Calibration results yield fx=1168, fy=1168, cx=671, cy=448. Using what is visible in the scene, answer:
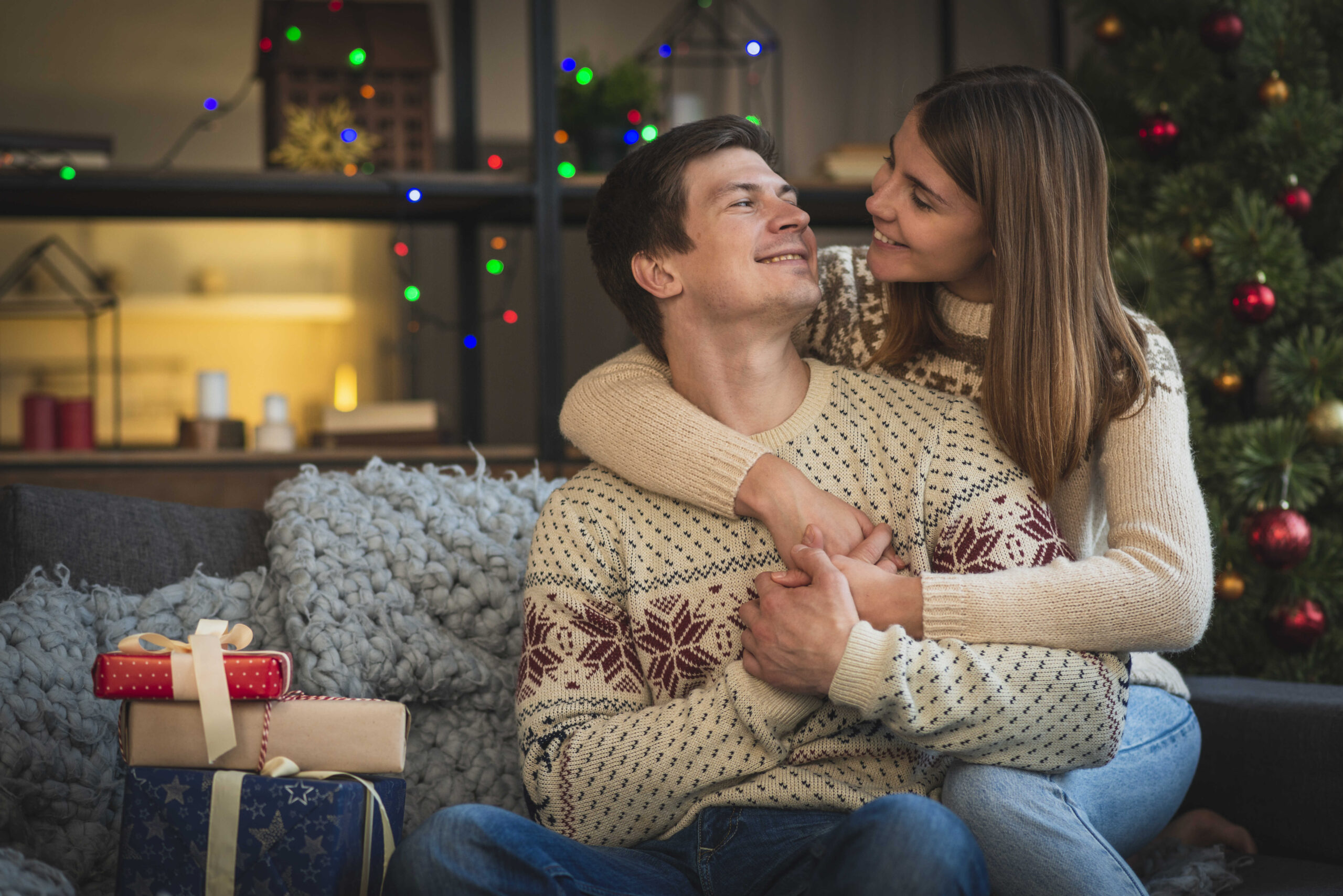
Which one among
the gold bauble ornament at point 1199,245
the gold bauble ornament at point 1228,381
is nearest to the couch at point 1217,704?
the gold bauble ornament at point 1228,381

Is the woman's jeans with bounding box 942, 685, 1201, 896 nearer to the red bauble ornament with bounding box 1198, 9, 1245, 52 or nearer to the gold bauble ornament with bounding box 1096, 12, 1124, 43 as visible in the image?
the red bauble ornament with bounding box 1198, 9, 1245, 52

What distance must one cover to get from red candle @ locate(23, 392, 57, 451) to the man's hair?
5.39 feet

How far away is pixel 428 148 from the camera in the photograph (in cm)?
269

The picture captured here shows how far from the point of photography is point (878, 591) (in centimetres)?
116

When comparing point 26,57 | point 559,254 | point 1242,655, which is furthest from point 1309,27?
point 26,57

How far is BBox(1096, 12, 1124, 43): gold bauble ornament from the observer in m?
2.35

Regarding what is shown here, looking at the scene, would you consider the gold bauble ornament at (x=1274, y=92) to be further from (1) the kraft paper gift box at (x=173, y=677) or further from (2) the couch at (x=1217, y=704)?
(1) the kraft paper gift box at (x=173, y=677)

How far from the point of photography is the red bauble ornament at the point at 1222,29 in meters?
2.12

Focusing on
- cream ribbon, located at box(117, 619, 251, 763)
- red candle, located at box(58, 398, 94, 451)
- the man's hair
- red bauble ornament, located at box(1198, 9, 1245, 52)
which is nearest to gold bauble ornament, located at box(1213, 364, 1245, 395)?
red bauble ornament, located at box(1198, 9, 1245, 52)

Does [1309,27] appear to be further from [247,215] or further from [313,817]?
[247,215]

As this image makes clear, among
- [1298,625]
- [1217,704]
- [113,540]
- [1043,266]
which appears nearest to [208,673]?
[113,540]

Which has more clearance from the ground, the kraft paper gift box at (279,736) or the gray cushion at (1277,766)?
the kraft paper gift box at (279,736)

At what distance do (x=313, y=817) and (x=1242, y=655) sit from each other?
1805 millimetres

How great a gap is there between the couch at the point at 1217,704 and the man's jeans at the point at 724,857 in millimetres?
549
